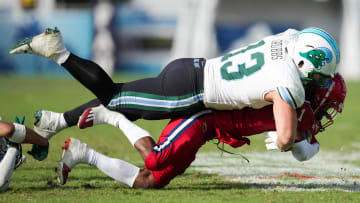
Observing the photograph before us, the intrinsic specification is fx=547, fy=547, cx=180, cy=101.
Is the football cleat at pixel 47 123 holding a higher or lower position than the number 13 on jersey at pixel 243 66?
lower

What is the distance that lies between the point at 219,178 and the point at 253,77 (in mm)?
1063

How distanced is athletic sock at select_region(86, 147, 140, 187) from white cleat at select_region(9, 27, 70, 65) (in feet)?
2.31

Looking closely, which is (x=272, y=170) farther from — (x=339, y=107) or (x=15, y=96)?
(x=15, y=96)

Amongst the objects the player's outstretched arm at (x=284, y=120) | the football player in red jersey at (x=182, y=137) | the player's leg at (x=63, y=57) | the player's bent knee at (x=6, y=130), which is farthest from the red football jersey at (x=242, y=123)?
the player's bent knee at (x=6, y=130)

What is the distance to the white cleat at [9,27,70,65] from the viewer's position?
3785 mm

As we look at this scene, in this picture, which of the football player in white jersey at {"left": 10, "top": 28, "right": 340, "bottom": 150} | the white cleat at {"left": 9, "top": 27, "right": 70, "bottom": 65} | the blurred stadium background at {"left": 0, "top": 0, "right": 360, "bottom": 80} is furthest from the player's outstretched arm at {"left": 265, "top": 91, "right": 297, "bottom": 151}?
the blurred stadium background at {"left": 0, "top": 0, "right": 360, "bottom": 80}

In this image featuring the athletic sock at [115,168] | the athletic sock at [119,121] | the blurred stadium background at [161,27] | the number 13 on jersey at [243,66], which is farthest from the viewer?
the blurred stadium background at [161,27]

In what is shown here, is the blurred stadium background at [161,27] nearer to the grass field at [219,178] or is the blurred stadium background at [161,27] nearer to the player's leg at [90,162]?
the grass field at [219,178]

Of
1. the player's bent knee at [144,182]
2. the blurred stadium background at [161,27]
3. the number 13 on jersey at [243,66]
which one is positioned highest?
the number 13 on jersey at [243,66]

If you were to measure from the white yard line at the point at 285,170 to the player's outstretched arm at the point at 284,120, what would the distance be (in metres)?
0.59

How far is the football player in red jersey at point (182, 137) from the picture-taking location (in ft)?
12.4

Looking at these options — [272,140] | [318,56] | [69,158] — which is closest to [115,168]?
[69,158]

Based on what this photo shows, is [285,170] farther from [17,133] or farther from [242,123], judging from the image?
[17,133]

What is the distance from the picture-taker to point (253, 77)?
3668mm
